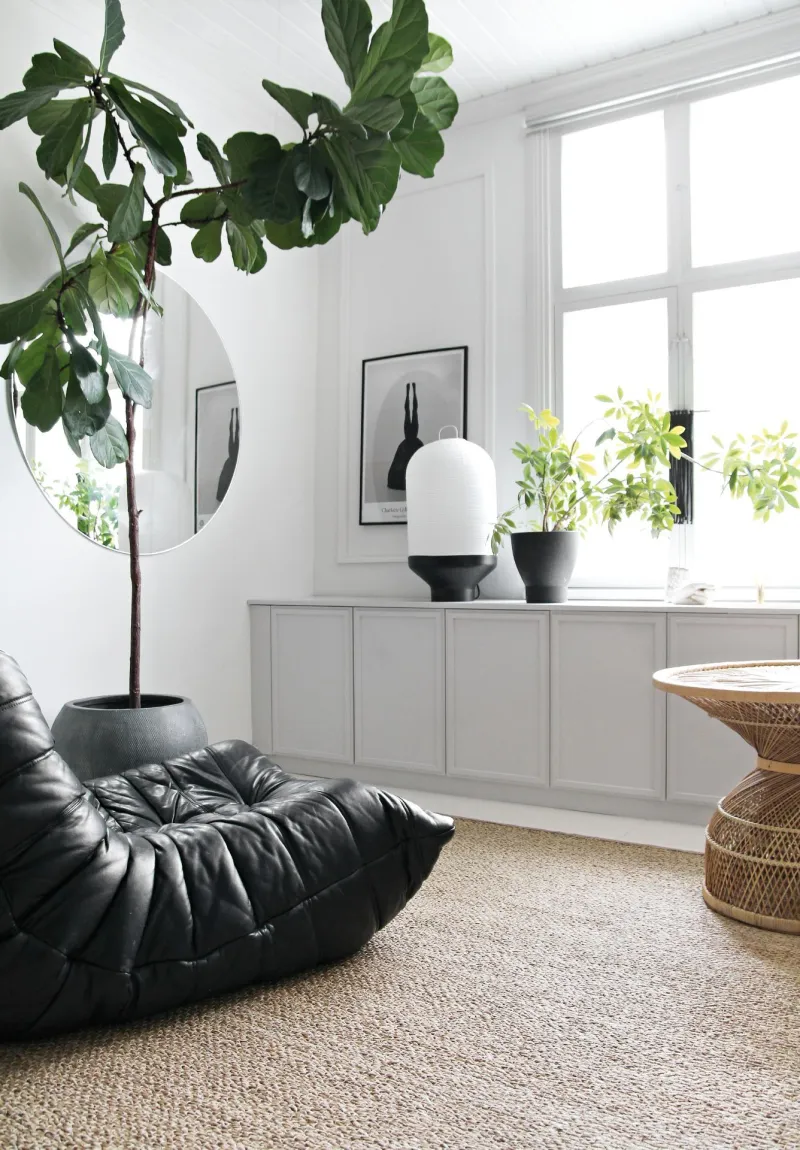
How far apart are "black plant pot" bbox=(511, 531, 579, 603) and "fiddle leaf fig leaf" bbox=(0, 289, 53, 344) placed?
1706 mm

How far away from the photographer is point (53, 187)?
2871 mm

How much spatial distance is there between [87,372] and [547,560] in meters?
1.65

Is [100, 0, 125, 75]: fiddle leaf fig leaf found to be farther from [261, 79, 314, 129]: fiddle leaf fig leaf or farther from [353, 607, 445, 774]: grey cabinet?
[353, 607, 445, 774]: grey cabinet

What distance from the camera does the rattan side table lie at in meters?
2.06

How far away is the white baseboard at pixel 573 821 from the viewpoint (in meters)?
2.86

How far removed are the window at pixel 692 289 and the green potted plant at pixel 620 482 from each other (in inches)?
5.7

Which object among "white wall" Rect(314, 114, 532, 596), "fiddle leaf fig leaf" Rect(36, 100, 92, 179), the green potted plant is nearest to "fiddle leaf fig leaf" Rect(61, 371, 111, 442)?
"fiddle leaf fig leaf" Rect(36, 100, 92, 179)

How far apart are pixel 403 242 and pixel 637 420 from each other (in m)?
1.46

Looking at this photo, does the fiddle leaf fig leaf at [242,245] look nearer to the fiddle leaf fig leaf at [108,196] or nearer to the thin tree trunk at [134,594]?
the fiddle leaf fig leaf at [108,196]

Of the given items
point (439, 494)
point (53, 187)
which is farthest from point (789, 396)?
point (53, 187)

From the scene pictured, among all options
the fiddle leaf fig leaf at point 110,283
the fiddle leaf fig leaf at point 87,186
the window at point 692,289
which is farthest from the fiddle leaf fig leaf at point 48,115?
the window at point 692,289

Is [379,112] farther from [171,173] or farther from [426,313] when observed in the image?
[426,313]

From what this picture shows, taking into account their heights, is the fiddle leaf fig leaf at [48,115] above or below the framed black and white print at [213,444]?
above

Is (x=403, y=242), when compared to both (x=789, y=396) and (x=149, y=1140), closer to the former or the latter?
(x=789, y=396)
